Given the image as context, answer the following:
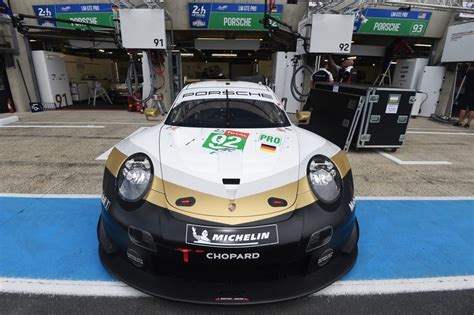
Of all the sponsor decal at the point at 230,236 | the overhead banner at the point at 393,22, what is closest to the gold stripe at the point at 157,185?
the sponsor decal at the point at 230,236

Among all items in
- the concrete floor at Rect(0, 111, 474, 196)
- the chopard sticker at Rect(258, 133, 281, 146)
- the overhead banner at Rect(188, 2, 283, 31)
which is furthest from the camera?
the overhead banner at Rect(188, 2, 283, 31)

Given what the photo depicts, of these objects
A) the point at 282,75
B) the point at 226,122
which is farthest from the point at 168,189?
the point at 282,75

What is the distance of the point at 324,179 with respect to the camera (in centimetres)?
173

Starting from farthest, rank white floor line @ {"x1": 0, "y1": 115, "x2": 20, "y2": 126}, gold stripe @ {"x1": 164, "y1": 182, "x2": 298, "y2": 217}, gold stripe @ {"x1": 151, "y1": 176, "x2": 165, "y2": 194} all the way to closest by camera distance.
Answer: white floor line @ {"x1": 0, "y1": 115, "x2": 20, "y2": 126} → gold stripe @ {"x1": 151, "y1": 176, "x2": 165, "y2": 194} → gold stripe @ {"x1": 164, "y1": 182, "x2": 298, "y2": 217}

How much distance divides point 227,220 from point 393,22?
10.4 metres

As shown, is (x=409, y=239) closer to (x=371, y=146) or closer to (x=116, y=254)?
(x=116, y=254)

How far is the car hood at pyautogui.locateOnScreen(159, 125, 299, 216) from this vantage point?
59.6 inches

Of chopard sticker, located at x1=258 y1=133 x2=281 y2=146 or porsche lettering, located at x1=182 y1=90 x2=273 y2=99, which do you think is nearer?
chopard sticker, located at x1=258 y1=133 x2=281 y2=146

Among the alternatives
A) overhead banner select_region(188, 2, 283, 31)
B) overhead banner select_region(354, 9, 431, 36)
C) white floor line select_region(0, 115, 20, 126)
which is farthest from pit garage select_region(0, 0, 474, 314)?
overhead banner select_region(354, 9, 431, 36)

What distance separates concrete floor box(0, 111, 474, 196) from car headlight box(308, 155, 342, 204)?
1651 millimetres

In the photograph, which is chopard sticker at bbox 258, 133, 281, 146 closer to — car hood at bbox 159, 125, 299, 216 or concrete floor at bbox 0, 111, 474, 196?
car hood at bbox 159, 125, 299, 216

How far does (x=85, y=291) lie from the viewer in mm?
1697

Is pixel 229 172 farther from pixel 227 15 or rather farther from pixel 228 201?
pixel 227 15

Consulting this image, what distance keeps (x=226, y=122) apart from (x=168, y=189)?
1035 mm
